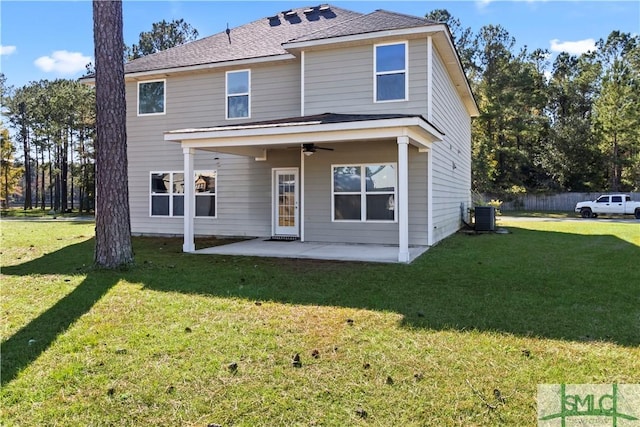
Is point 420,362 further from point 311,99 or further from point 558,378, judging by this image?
point 311,99

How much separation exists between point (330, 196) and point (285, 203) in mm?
1672

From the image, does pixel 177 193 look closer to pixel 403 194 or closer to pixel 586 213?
pixel 403 194

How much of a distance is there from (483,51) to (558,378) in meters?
34.0

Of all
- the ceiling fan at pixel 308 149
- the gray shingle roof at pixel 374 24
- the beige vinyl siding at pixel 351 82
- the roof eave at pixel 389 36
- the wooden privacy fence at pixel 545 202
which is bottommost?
the wooden privacy fence at pixel 545 202

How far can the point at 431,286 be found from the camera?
5887 millimetres

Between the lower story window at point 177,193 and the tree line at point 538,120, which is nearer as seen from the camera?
the lower story window at point 177,193

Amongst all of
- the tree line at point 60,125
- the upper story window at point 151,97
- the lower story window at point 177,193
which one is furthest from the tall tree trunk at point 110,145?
the tree line at point 60,125

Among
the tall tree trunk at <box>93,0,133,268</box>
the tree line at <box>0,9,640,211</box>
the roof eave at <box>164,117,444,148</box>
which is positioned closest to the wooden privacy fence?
the tree line at <box>0,9,640,211</box>

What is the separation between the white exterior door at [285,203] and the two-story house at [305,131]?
0.03 metres

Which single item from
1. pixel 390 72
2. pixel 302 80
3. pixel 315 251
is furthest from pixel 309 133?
pixel 390 72

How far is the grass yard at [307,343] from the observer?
8.80ft

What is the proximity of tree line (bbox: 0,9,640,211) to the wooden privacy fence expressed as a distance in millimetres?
752

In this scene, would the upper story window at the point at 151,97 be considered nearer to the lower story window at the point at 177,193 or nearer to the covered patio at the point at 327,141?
the lower story window at the point at 177,193

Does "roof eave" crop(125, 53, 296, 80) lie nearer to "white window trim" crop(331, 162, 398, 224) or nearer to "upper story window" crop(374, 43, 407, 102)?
"upper story window" crop(374, 43, 407, 102)
